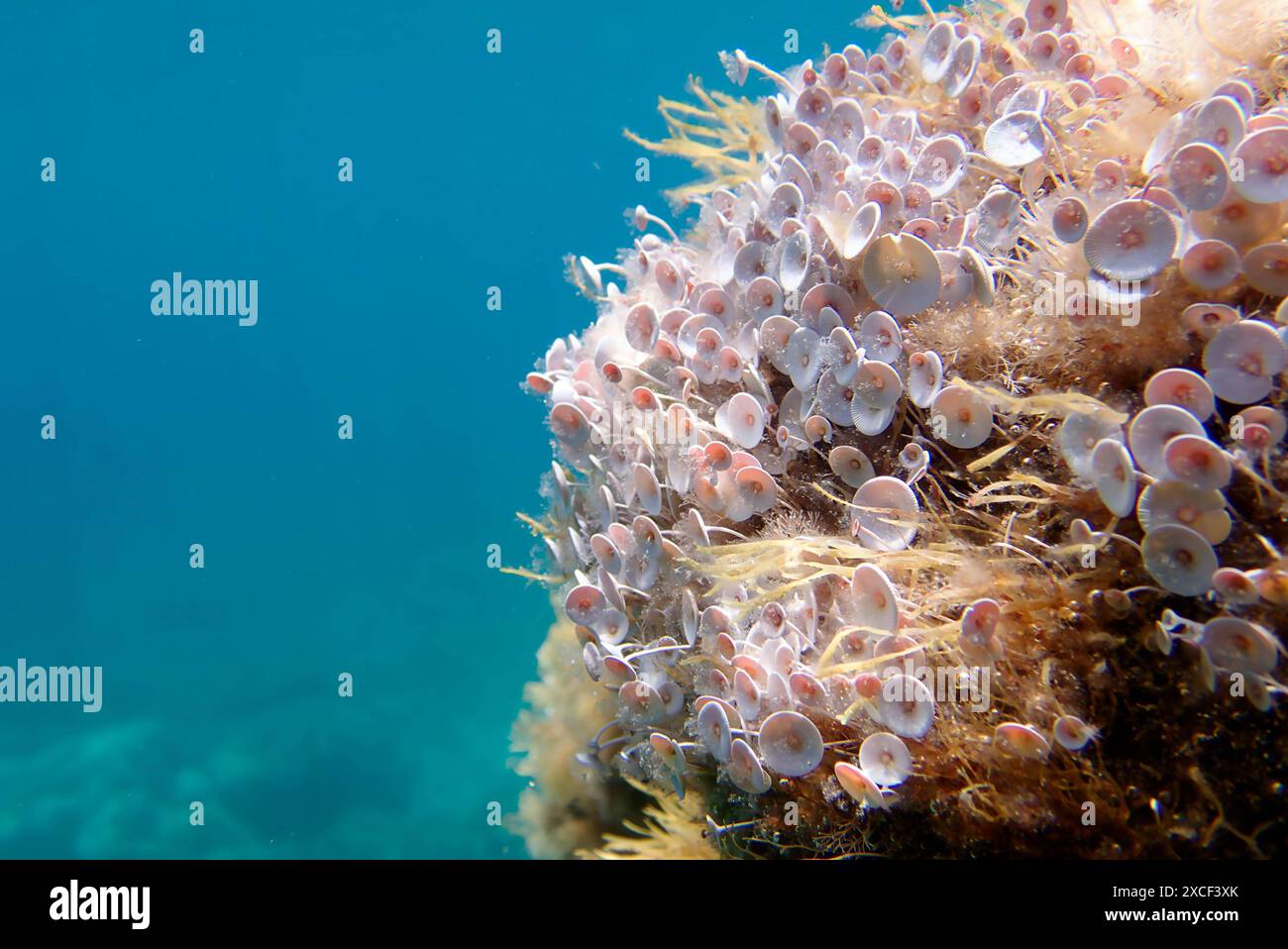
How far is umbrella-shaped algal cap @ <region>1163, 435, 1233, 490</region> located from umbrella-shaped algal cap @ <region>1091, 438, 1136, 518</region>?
71mm

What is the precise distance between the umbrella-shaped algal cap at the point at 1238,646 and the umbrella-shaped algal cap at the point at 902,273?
1.07 metres

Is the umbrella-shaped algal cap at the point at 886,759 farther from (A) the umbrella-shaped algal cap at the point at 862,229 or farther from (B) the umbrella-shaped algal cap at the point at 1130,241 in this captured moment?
(A) the umbrella-shaped algal cap at the point at 862,229

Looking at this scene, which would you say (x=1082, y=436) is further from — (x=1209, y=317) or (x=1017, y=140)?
(x=1017, y=140)

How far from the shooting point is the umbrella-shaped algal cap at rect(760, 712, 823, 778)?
1720mm

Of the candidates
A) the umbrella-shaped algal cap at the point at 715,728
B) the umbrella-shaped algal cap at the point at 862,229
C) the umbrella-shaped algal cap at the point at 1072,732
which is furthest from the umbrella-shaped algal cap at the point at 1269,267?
the umbrella-shaped algal cap at the point at 715,728

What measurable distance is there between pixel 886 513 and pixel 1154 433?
624 millimetres

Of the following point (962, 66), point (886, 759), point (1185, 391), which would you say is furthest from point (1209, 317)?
point (962, 66)

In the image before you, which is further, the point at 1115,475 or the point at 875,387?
the point at 875,387

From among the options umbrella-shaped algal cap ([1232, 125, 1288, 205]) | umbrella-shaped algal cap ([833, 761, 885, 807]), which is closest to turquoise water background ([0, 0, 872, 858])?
umbrella-shaped algal cap ([833, 761, 885, 807])

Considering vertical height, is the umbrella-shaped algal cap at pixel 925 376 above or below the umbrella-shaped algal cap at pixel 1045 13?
below

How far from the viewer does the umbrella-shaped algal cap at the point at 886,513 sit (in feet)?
5.95

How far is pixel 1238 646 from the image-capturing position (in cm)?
130
